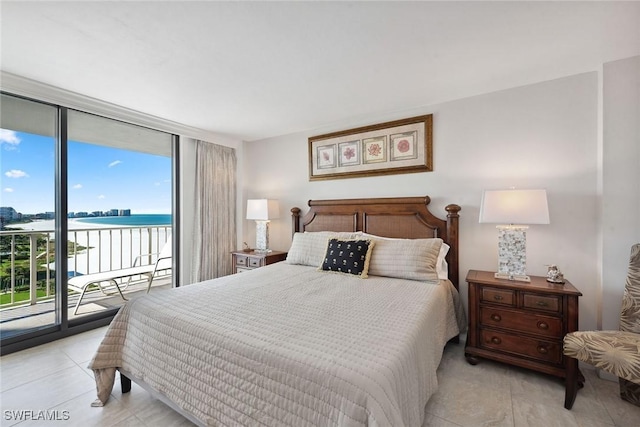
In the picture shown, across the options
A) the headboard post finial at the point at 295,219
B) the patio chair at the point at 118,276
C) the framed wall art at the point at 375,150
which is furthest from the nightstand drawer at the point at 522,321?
the patio chair at the point at 118,276

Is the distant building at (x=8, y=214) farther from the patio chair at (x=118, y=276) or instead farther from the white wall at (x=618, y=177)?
the white wall at (x=618, y=177)

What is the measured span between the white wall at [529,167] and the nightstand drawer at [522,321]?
50 cm

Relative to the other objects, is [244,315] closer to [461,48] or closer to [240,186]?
[461,48]

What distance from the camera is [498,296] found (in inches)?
82.7

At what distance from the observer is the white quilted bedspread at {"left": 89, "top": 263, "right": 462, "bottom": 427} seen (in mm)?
1007

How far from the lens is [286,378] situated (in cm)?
108

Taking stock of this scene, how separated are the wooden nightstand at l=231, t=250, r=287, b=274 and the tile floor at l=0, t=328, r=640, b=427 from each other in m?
1.77

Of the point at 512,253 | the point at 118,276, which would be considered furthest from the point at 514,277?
the point at 118,276

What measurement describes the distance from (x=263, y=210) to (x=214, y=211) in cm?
83

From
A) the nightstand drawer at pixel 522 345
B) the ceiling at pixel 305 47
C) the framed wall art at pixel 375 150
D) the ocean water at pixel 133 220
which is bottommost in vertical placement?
the nightstand drawer at pixel 522 345

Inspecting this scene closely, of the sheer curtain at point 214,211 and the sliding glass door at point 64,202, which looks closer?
the sliding glass door at point 64,202

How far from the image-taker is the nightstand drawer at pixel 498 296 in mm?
→ 2058

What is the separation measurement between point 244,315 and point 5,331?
9.18 ft

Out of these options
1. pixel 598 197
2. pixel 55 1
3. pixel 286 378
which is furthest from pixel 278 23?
pixel 598 197
